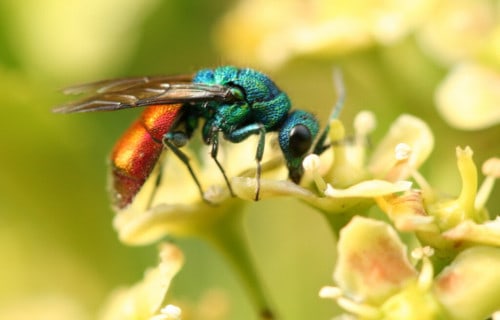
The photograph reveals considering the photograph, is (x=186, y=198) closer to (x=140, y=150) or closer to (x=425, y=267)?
(x=140, y=150)

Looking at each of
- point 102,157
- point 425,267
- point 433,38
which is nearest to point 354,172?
point 425,267

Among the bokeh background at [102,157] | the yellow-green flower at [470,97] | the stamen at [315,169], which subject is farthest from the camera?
the bokeh background at [102,157]

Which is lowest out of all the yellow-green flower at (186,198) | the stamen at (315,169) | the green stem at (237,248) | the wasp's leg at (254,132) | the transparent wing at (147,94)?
the green stem at (237,248)

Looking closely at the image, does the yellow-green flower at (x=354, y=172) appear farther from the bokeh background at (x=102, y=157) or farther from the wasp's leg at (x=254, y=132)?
the bokeh background at (x=102, y=157)

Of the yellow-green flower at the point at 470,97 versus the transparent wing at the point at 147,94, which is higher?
the transparent wing at the point at 147,94

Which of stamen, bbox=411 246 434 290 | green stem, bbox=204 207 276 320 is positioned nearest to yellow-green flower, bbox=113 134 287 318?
green stem, bbox=204 207 276 320

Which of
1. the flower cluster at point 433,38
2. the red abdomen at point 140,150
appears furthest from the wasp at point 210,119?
the flower cluster at point 433,38

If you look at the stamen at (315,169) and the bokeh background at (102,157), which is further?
the bokeh background at (102,157)
